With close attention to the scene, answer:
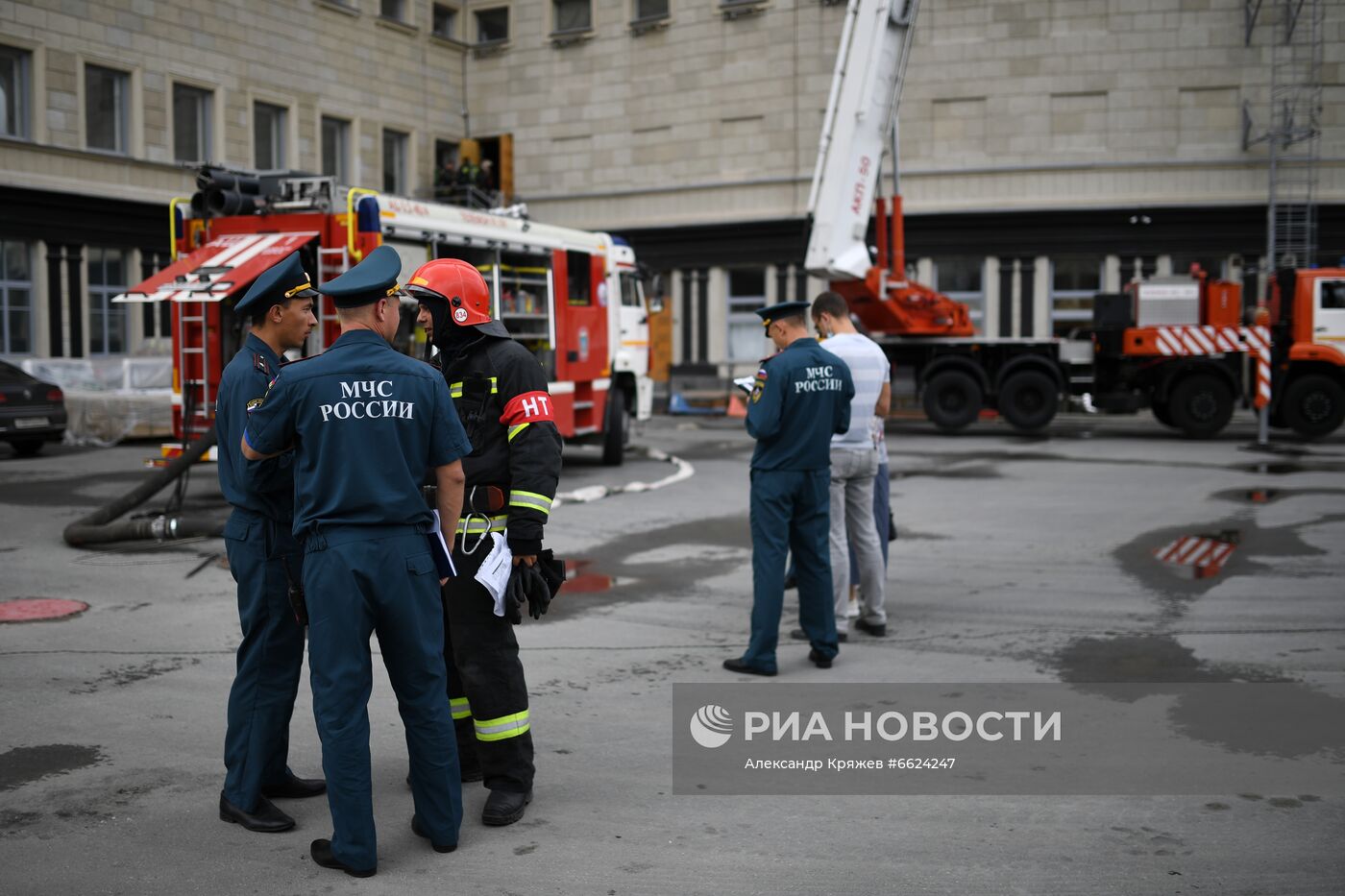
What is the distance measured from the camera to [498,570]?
4480 millimetres

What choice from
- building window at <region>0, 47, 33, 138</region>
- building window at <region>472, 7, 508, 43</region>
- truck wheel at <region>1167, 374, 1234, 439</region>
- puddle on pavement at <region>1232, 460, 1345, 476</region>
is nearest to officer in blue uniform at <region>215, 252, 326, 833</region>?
puddle on pavement at <region>1232, 460, 1345, 476</region>

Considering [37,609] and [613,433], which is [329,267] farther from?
[613,433]

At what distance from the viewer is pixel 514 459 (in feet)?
15.3

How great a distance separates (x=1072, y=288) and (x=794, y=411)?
2588 cm

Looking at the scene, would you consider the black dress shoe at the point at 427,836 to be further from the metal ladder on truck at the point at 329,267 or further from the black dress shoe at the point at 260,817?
the metal ladder on truck at the point at 329,267

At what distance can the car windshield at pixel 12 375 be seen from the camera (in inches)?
731

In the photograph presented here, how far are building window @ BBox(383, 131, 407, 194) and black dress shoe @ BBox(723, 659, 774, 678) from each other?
29.0m

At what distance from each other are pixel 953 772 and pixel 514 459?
6.87 ft

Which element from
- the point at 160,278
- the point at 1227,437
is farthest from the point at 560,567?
the point at 1227,437

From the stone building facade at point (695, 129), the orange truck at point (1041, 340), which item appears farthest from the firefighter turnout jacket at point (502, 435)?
the stone building facade at point (695, 129)

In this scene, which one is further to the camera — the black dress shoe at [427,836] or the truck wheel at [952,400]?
the truck wheel at [952,400]

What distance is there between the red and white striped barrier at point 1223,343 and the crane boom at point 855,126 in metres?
5.52

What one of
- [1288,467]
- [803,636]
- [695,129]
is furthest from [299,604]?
[695,129]

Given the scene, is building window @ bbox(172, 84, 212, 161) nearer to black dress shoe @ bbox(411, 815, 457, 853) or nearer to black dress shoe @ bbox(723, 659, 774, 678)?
black dress shoe @ bbox(723, 659, 774, 678)
